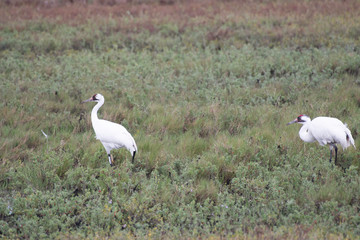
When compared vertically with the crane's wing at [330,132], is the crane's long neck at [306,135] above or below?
below

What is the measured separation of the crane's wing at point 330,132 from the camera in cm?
576

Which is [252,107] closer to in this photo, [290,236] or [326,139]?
[326,139]

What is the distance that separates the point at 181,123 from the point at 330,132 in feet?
8.99

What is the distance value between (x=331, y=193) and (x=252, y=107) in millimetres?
3340

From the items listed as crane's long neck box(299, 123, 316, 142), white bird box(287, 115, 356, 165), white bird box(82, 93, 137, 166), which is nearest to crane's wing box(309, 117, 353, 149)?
white bird box(287, 115, 356, 165)

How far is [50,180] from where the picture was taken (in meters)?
5.36

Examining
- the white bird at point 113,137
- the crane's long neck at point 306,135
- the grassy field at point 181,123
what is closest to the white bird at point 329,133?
the crane's long neck at point 306,135

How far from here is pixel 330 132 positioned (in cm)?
580

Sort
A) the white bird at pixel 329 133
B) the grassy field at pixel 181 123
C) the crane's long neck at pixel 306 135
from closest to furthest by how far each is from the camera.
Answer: the grassy field at pixel 181 123, the white bird at pixel 329 133, the crane's long neck at pixel 306 135

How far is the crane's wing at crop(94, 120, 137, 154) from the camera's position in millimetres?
5824

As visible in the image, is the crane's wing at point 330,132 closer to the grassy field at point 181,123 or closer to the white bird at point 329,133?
the white bird at point 329,133

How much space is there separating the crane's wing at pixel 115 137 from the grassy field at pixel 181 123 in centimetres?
27

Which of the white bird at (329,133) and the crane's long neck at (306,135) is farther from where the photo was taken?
the crane's long neck at (306,135)

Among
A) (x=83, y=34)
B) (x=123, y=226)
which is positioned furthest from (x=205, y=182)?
(x=83, y=34)
